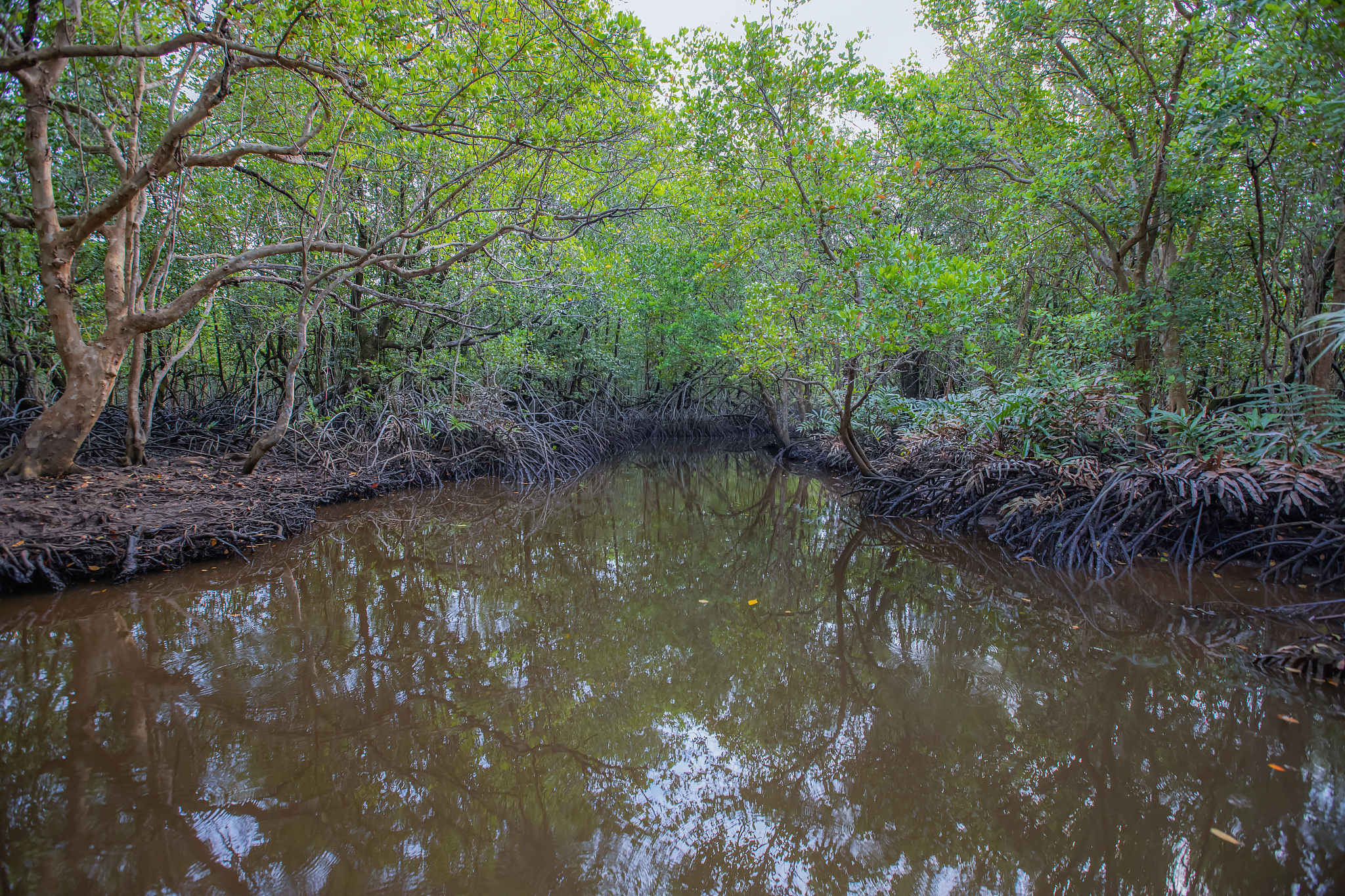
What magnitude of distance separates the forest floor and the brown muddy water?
21cm

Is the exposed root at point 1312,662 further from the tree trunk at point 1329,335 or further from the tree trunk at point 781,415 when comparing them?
the tree trunk at point 781,415

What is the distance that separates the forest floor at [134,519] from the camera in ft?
12.0

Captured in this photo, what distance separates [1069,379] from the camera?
17.9ft

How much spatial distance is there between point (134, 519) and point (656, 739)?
4.12 m

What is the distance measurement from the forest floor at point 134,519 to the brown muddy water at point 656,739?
21 cm

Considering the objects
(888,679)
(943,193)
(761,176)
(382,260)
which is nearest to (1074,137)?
(943,193)

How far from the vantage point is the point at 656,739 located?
2.36m

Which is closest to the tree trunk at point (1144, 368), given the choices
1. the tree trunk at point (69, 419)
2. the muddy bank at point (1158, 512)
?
the muddy bank at point (1158, 512)

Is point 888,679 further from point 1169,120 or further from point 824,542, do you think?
point 1169,120

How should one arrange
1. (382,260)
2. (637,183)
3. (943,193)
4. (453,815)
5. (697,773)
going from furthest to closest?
(943,193)
(637,183)
(382,260)
(697,773)
(453,815)

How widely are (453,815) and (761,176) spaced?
634 centimetres

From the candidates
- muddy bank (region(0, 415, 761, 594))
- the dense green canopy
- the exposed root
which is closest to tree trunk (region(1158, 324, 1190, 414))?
the dense green canopy

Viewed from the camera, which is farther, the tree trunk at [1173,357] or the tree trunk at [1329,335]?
the tree trunk at [1173,357]

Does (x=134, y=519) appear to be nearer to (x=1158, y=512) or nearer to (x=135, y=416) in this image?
(x=135, y=416)
